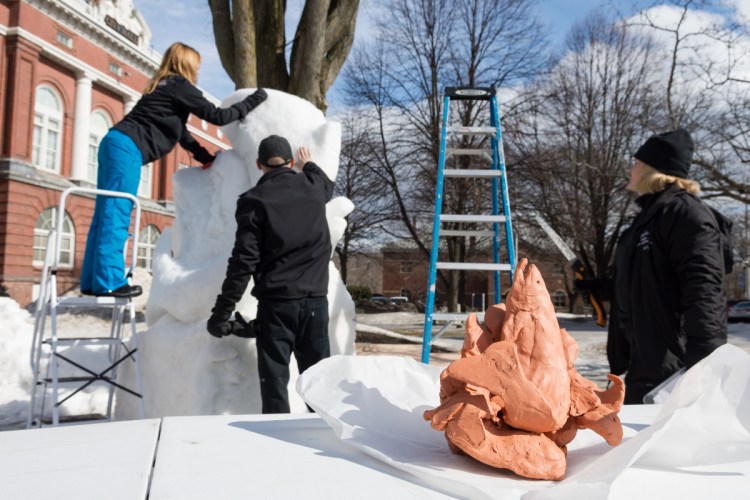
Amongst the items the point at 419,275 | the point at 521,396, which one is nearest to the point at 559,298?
the point at 419,275

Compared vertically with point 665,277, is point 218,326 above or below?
below

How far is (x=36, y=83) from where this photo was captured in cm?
1916

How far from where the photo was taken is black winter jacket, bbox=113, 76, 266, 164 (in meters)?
3.34

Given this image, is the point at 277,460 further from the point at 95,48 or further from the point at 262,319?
the point at 95,48

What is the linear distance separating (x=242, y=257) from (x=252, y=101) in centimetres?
127

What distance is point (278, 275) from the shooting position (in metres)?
2.73

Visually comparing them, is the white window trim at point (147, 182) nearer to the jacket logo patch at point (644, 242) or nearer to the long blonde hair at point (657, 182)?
the long blonde hair at point (657, 182)

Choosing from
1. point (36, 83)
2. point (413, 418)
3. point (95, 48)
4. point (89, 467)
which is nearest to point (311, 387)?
point (413, 418)

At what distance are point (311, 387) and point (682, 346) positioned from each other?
1810 millimetres

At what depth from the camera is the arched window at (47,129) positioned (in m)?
19.5

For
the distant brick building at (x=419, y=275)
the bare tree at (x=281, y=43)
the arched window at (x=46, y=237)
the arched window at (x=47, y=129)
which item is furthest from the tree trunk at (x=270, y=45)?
the arched window at (x=47, y=129)

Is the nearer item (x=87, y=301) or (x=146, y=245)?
(x=87, y=301)

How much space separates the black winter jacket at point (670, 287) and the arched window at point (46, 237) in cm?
1934

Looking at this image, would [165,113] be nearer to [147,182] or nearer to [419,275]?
[147,182]
